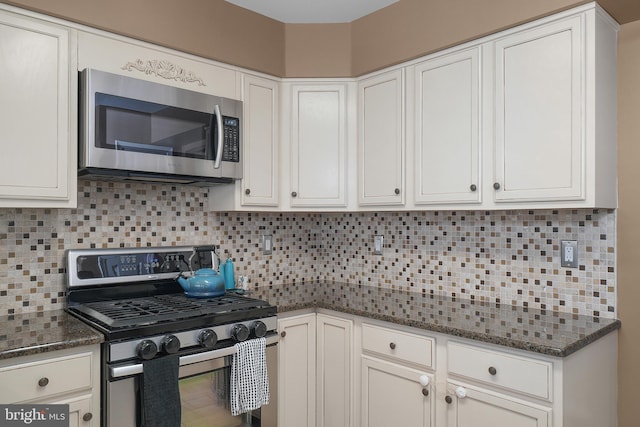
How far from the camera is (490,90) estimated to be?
2.06 m

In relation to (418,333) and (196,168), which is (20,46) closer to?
(196,168)

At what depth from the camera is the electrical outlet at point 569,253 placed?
207 cm

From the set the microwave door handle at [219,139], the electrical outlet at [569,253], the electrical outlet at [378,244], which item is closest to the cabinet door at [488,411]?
the electrical outlet at [569,253]

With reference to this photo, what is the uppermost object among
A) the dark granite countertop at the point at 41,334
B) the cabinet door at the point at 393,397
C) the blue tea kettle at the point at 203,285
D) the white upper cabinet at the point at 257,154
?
the white upper cabinet at the point at 257,154

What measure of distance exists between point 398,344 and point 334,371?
0.47m

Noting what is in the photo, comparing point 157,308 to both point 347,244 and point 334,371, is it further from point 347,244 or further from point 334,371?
point 347,244

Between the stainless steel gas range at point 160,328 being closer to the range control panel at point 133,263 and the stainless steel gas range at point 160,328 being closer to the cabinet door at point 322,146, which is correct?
the range control panel at point 133,263

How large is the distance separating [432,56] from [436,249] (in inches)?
41.8

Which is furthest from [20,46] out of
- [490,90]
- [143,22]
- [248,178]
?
[490,90]

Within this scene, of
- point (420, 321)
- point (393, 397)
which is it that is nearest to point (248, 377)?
point (393, 397)

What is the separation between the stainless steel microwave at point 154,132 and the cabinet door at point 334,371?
0.98m

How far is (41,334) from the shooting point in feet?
5.51

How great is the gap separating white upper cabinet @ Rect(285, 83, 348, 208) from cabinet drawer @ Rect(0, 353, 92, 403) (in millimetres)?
1409

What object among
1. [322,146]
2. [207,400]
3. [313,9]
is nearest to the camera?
[207,400]
